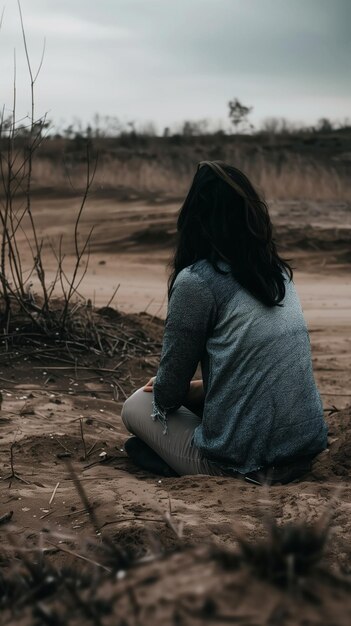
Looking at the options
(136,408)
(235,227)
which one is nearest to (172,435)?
(136,408)

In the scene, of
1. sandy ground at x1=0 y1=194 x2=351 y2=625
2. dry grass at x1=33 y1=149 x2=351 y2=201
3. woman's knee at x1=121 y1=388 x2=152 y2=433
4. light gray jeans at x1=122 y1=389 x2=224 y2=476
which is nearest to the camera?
sandy ground at x1=0 y1=194 x2=351 y2=625

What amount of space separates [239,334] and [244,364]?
0.12 m

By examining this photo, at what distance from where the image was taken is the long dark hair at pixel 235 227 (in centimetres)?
359

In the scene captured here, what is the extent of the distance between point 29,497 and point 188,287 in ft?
3.32

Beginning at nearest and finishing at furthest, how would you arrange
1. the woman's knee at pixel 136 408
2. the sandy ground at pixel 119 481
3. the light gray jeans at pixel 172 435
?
the sandy ground at pixel 119 481 → the light gray jeans at pixel 172 435 → the woman's knee at pixel 136 408

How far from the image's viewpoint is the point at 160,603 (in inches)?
54.4

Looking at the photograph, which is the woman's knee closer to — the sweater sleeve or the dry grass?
the sweater sleeve

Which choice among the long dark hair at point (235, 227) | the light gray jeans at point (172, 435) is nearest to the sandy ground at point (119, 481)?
the light gray jeans at point (172, 435)


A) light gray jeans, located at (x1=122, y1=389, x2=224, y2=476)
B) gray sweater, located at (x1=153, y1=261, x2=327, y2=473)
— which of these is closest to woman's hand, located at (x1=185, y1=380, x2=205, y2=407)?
light gray jeans, located at (x1=122, y1=389, x2=224, y2=476)

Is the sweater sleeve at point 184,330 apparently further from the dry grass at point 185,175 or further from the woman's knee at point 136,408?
the dry grass at point 185,175

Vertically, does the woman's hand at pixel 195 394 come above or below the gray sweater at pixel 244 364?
below

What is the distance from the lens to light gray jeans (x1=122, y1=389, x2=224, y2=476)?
394cm

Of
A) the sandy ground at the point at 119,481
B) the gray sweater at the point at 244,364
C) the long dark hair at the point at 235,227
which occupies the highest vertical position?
the long dark hair at the point at 235,227

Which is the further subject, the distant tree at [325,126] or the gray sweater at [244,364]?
the distant tree at [325,126]
